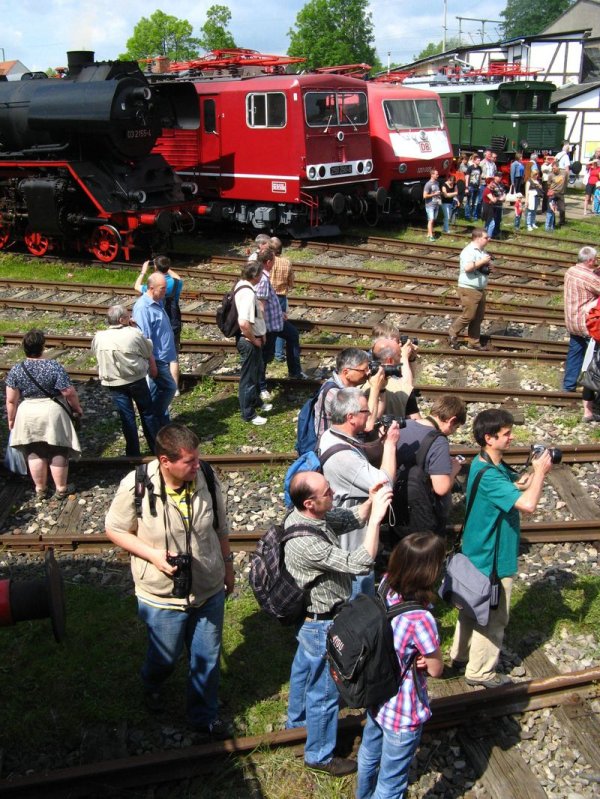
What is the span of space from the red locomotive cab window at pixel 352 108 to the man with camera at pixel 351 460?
13.0 meters

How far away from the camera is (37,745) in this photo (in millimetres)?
4160

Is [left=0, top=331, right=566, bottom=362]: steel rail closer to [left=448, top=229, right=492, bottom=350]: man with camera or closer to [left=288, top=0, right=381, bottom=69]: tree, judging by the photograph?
[left=448, top=229, right=492, bottom=350]: man with camera

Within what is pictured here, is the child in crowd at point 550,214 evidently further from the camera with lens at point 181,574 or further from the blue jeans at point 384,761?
the blue jeans at point 384,761

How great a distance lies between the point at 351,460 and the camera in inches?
170

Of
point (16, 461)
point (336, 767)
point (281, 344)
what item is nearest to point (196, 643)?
point (336, 767)

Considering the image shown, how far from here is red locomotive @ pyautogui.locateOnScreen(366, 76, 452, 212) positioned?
1772 centimetres

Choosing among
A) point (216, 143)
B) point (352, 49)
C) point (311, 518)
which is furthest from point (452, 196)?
point (352, 49)

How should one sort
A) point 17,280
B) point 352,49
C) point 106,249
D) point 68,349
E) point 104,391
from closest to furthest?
point 104,391 < point 68,349 < point 17,280 < point 106,249 < point 352,49

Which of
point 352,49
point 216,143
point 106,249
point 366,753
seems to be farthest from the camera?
point 352,49

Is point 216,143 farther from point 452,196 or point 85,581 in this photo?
point 85,581

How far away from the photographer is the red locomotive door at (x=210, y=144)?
53.6ft

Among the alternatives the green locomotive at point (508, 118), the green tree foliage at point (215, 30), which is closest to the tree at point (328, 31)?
the green tree foliage at point (215, 30)

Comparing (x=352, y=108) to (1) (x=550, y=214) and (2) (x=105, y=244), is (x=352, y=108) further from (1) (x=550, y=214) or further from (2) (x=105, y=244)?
(2) (x=105, y=244)

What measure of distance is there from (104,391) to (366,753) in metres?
5.85
